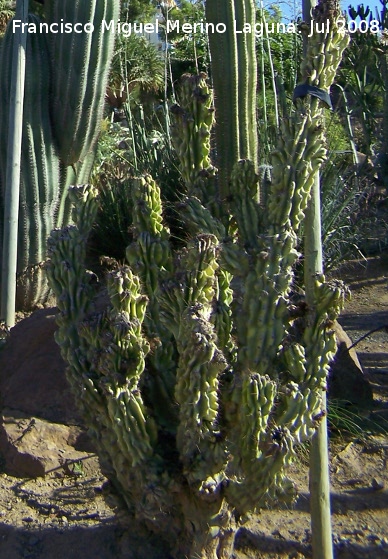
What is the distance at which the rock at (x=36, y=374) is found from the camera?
4.36 meters

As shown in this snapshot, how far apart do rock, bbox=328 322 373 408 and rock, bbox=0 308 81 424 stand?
160 centimetres

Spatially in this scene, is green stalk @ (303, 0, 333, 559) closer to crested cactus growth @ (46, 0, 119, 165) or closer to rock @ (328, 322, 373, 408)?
rock @ (328, 322, 373, 408)

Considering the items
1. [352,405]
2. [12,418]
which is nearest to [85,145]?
[12,418]

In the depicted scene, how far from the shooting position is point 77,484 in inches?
155

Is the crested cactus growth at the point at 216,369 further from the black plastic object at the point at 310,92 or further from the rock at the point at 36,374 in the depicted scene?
the rock at the point at 36,374

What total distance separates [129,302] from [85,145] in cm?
355

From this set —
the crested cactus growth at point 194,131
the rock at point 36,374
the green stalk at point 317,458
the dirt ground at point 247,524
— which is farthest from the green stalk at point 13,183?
the green stalk at point 317,458

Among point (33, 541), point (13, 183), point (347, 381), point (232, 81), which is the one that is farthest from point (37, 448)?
point (232, 81)

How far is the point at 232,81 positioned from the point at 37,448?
270 centimetres

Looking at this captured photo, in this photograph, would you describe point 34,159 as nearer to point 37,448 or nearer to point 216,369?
point 37,448

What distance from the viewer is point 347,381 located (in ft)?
15.4

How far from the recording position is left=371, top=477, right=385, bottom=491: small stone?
385cm

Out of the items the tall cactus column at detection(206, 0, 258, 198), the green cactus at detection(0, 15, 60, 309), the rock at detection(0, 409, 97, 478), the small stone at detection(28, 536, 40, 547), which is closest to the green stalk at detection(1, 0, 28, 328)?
the green cactus at detection(0, 15, 60, 309)

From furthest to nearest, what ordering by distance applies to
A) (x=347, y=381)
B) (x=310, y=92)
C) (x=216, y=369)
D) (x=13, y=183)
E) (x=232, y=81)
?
(x=13, y=183) < (x=232, y=81) < (x=347, y=381) < (x=310, y=92) < (x=216, y=369)
